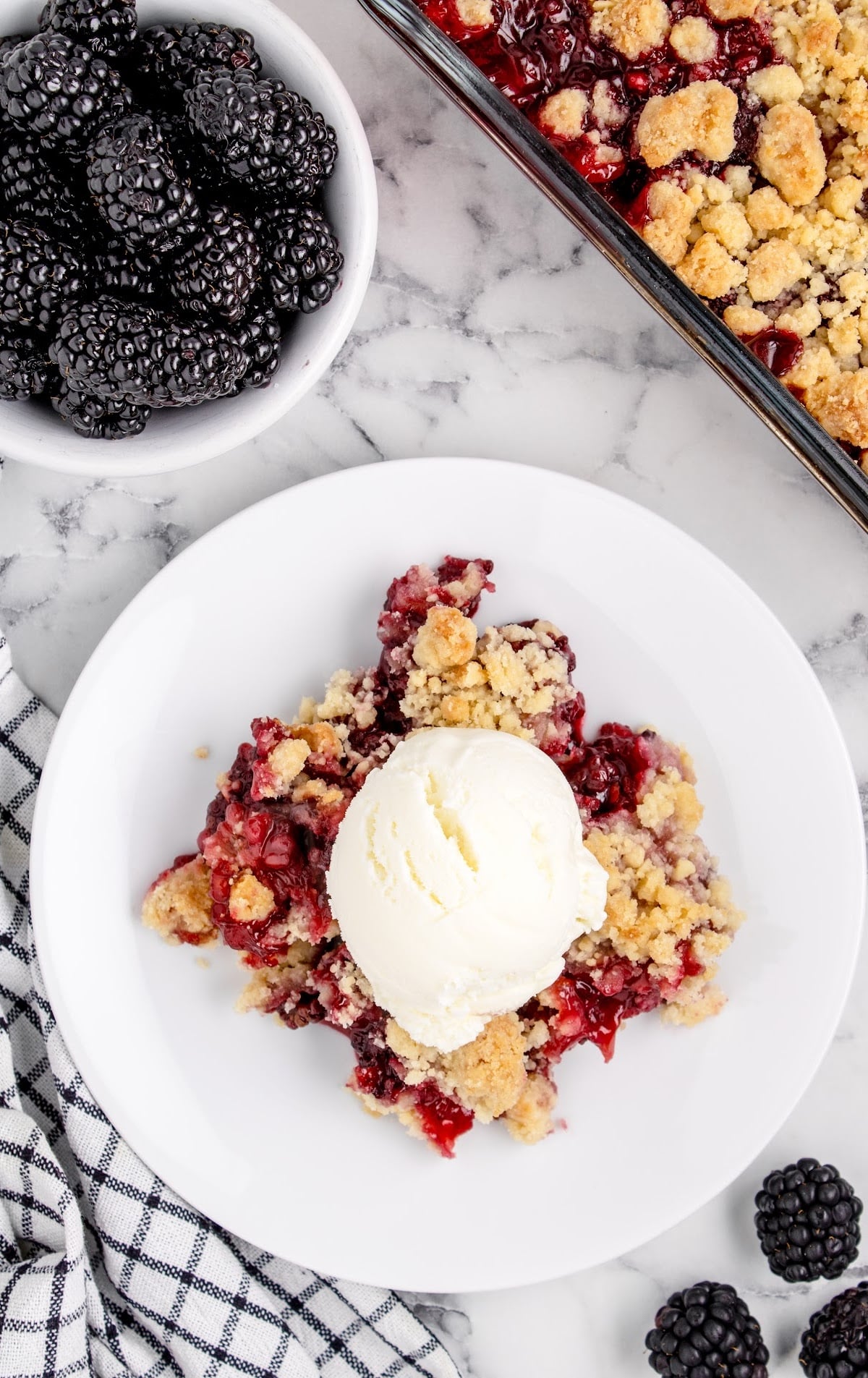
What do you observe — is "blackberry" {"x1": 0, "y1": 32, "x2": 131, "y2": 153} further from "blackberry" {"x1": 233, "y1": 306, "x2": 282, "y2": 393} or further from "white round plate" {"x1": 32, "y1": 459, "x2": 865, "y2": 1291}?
"white round plate" {"x1": 32, "y1": 459, "x2": 865, "y2": 1291}

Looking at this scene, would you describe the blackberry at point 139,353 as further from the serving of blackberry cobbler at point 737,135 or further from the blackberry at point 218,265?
the serving of blackberry cobbler at point 737,135

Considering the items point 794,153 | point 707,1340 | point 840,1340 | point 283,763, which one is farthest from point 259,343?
point 840,1340

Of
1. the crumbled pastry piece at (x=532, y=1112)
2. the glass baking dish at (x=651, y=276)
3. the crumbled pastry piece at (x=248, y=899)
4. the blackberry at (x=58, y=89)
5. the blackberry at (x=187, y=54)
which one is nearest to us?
the blackberry at (x=58, y=89)

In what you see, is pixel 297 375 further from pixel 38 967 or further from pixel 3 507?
pixel 38 967

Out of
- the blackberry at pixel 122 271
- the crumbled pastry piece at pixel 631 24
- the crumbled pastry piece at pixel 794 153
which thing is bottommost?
the crumbled pastry piece at pixel 794 153

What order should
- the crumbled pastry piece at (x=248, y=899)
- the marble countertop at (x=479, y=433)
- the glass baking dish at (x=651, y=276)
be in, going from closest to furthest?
1. the glass baking dish at (x=651, y=276)
2. the crumbled pastry piece at (x=248, y=899)
3. the marble countertop at (x=479, y=433)

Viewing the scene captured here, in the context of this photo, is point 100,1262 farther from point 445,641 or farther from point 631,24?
point 631,24

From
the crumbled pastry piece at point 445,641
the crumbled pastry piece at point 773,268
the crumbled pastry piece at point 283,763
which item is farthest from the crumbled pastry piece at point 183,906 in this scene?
the crumbled pastry piece at point 773,268
